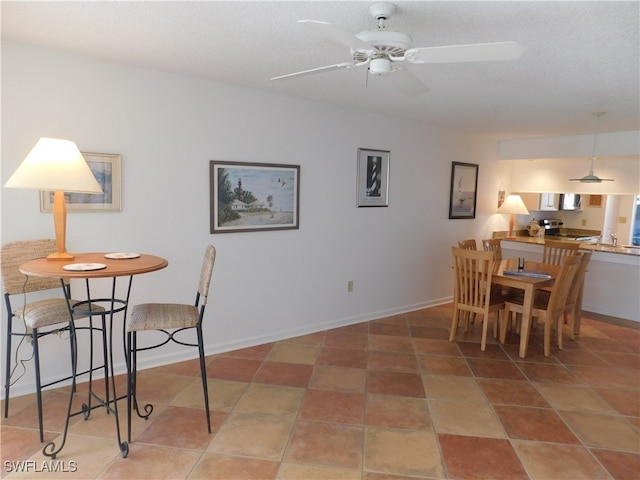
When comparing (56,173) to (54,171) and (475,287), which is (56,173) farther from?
(475,287)

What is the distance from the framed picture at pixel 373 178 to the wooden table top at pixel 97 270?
253 cm

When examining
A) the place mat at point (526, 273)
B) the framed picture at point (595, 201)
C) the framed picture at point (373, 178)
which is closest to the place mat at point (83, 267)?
the framed picture at point (373, 178)

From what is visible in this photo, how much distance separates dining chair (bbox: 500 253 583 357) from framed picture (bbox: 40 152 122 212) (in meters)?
3.54

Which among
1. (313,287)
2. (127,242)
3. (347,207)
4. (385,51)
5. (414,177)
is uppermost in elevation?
(385,51)

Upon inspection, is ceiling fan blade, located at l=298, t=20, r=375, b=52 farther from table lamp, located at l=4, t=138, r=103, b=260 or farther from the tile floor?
the tile floor

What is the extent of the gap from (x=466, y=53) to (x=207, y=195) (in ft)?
7.42

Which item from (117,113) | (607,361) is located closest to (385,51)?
(117,113)

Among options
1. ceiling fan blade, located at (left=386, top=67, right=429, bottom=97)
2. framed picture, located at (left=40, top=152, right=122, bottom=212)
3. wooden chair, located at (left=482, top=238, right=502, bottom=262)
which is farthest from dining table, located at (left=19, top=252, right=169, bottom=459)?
wooden chair, located at (left=482, top=238, right=502, bottom=262)

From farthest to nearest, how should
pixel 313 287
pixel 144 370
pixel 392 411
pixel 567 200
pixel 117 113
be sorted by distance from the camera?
pixel 567 200, pixel 313 287, pixel 144 370, pixel 117 113, pixel 392 411

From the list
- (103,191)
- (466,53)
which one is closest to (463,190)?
(466,53)

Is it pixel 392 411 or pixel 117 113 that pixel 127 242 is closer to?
pixel 117 113

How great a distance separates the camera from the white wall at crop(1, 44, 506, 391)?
269cm

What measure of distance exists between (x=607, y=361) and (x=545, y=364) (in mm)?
623

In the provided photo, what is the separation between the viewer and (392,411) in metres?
2.71
